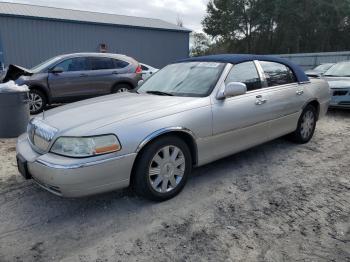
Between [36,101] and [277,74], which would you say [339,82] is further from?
[36,101]

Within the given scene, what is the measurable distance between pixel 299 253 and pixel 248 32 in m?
36.5

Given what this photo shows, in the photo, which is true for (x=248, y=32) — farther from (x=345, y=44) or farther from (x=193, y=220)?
(x=193, y=220)

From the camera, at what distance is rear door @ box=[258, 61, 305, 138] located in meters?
4.95

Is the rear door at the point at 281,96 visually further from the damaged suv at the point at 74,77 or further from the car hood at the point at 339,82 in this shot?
the damaged suv at the point at 74,77

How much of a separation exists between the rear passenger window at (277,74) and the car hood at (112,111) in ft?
5.19

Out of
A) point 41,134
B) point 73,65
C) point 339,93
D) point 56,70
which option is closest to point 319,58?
point 339,93

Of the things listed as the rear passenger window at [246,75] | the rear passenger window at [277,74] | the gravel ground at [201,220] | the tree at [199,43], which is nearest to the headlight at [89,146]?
the gravel ground at [201,220]

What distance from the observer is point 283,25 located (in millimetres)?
34156

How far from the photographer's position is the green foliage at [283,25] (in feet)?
105

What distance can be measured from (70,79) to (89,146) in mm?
6854

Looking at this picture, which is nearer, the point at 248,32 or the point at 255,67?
the point at 255,67

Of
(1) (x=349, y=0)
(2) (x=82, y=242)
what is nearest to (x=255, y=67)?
(2) (x=82, y=242)

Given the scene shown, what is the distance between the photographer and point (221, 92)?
13.7ft

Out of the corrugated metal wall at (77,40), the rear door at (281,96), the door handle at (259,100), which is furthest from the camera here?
the corrugated metal wall at (77,40)
